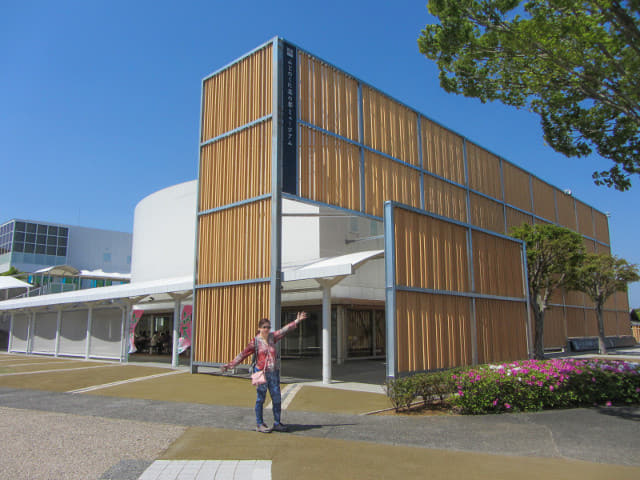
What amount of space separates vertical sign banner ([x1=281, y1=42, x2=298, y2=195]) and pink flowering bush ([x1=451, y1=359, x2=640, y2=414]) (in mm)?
7719

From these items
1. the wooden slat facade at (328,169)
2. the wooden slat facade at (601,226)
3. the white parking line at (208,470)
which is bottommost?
the white parking line at (208,470)

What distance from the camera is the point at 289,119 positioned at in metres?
14.7

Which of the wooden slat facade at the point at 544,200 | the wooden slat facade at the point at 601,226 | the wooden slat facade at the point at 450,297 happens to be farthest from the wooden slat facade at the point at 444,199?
the wooden slat facade at the point at 601,226

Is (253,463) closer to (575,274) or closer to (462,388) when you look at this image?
(462,388)

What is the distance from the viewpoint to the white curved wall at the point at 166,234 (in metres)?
27.0

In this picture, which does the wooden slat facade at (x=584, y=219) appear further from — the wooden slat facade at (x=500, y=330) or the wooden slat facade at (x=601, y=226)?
the wooden slat facade at (x=500, y=330)

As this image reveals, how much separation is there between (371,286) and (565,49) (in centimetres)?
1224

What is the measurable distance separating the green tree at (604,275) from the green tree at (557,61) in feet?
49.1

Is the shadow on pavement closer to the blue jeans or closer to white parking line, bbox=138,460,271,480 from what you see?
the blue jeans

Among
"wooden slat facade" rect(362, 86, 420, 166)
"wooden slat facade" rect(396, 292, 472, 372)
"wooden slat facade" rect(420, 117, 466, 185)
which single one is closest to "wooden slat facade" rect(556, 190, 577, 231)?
"wooden slat facade" rect(420, 117, 466, 185)

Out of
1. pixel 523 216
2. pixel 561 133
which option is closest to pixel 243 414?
pixel 561 133

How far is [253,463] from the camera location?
5305 mm

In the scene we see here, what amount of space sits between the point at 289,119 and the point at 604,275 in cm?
1951

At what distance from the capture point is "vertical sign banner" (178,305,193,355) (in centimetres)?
1939
